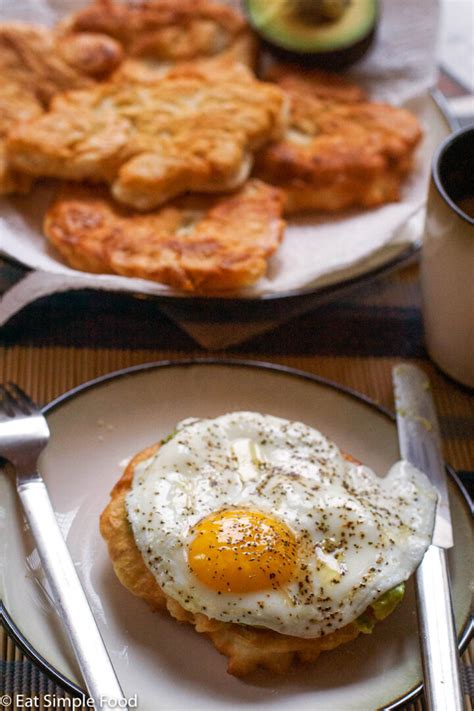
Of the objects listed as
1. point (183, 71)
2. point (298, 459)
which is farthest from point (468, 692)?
point (183, 71)

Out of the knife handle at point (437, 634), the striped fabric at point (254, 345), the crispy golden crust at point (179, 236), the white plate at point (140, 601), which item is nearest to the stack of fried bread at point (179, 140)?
the crispy golden crust at point (179, 236)

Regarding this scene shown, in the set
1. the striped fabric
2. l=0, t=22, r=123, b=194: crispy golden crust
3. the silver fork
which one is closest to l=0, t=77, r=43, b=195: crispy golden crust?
l=0, t=22, r=123, b=194: crispy golden crust

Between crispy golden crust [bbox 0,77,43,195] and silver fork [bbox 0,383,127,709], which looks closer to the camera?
silver fork [bbox 0,383,127,709]

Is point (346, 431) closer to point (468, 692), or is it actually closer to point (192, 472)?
point (192, 472)

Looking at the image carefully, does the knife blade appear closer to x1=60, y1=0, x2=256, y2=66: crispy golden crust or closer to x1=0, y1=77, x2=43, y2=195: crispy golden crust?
x1=0, y1=77, x2=43, y2=195: crispy golden crust

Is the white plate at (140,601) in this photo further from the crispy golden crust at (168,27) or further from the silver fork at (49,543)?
the crispy golden crust at (168,27)

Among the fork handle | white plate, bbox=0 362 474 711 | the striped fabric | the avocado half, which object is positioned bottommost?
the striped fabric
